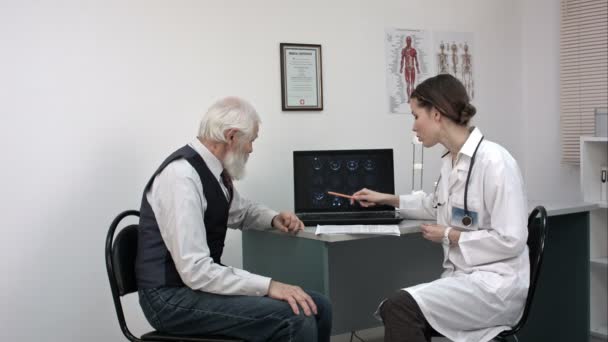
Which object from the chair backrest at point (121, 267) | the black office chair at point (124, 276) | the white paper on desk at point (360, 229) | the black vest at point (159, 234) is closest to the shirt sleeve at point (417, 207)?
the white paper on desk at point (360, 229)

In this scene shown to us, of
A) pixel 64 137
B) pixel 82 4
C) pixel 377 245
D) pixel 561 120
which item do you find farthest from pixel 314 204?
pixel 561 120

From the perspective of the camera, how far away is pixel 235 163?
7.38ft

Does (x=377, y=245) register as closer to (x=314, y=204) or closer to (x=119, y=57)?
(x=314, y=204)

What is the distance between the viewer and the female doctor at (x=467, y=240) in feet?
6.86

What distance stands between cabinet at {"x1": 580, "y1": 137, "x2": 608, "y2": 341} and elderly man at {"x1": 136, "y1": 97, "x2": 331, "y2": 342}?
79.5 inches

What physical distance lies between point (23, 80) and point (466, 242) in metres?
1.77

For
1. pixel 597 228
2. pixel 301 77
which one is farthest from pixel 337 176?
pixel 597 228

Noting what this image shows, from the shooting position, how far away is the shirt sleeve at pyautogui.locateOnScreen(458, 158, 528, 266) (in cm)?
209

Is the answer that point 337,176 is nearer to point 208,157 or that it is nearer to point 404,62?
point 208,157

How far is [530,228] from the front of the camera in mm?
2436

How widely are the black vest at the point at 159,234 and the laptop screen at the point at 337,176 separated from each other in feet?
2.31

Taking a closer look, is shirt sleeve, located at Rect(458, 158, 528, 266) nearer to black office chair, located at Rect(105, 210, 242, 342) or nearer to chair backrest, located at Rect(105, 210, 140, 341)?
black office chair, located at Rect(105, 210, 242, 342)

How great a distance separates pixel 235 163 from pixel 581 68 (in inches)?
95.3

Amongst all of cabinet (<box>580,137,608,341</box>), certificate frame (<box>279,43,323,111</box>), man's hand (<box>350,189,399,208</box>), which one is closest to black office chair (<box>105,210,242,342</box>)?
man's hand (<box>350,189,399,208</box>)
